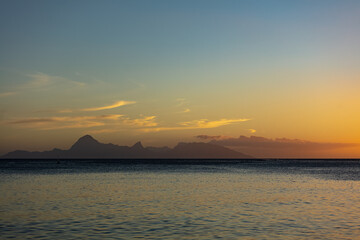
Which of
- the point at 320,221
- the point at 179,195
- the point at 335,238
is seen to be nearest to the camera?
the point at 335,238

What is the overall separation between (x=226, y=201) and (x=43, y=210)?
54.2ft

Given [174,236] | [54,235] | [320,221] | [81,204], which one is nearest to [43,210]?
[81,204]

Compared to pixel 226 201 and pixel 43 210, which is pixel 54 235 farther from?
pixel 226 201

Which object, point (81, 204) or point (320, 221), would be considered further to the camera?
point (81, 204)

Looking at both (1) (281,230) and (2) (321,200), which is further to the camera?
(2) (321,200)

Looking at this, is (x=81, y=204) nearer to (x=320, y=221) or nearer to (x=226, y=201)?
(x=226, y=201)

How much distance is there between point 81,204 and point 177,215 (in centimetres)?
1108

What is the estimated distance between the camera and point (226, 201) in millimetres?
38688

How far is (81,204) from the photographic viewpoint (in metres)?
36.5

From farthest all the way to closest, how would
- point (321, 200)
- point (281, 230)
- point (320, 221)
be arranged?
point (321, 200) < point (320, 221) < point (281, 230)

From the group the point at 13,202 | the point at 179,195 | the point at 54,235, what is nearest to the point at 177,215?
the point at 54,235

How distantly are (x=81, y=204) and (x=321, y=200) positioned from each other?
22.9m

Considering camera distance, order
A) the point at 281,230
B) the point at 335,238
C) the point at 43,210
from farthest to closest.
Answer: the point at 43,210 → the point at 281,230 → the point at 335,238

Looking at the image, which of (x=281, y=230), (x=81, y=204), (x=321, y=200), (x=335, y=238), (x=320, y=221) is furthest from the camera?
(x=321, y=200)
